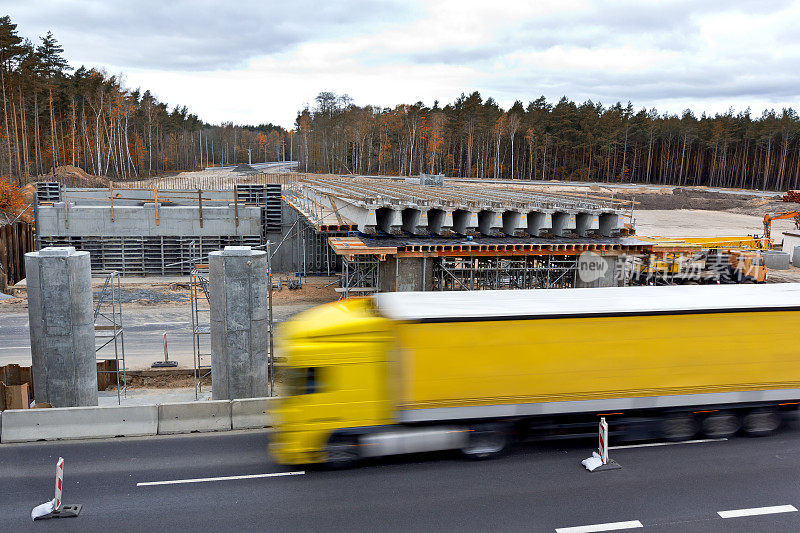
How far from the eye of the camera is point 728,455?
11000 mm

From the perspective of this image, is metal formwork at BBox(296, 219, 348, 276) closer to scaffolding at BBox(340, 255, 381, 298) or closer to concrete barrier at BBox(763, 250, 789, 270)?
scaffolding at BBox(340, 255, 381, 298)

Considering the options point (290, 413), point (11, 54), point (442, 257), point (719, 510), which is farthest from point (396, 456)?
point (11, 54)

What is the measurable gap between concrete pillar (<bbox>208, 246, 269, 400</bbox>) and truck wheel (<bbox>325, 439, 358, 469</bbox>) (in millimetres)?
4576

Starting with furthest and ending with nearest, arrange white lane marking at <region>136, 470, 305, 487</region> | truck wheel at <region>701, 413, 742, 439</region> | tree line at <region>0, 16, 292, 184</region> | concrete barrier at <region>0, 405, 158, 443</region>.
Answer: tree line at <region>0, 16, 292, 184</region>
concrete barrier at <region>0, 405, 158, 443</region>
truck wheel at <region>701, 413, 742, 439</region>
white lane marking at <region>136, 470, 305, 487</region>

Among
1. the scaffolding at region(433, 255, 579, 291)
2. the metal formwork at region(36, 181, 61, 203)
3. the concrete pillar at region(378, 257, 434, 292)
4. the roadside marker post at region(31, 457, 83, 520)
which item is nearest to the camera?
the roadside marker post at region(31, 457, 83, 520)

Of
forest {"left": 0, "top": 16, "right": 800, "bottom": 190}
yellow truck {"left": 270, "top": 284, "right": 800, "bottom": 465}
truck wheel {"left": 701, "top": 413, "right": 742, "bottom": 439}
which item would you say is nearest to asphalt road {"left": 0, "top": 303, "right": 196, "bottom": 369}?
yellow truck {"left": 270, "top": 284, "right": 800, "bottom": 465}

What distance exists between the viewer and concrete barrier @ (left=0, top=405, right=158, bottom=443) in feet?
→ 39.0

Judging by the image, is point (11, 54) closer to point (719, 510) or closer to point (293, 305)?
point (293, 305)

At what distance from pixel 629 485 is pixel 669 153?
4428 inches

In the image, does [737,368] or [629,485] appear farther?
[737,368]

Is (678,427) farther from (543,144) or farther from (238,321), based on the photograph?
(543,144)

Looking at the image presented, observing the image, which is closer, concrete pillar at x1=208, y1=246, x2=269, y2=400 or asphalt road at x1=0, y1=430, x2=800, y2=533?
asphalt road at x1=0, y1=430, x2=800, y2=533

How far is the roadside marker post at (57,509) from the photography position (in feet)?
29.2

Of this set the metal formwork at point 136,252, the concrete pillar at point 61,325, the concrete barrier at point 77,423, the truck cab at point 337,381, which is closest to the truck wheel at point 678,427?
the truck cab at point 337,381
